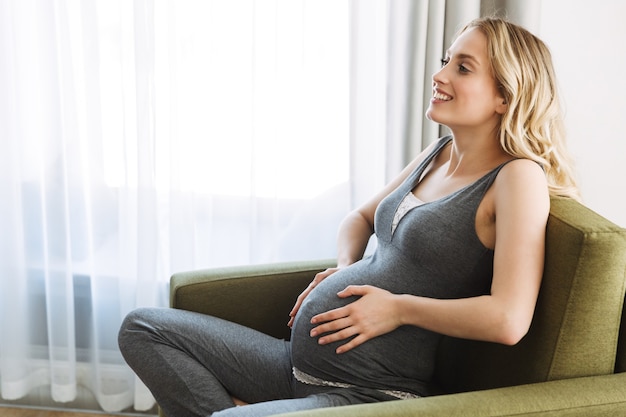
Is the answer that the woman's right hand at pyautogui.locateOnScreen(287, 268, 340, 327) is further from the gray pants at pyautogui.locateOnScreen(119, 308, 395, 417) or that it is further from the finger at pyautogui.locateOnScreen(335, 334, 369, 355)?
the finger at pyautogui.locateOnScreen(335, 334, 369, 355)

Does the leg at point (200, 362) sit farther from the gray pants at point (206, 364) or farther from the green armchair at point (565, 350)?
the green armchair at point (565, 350)

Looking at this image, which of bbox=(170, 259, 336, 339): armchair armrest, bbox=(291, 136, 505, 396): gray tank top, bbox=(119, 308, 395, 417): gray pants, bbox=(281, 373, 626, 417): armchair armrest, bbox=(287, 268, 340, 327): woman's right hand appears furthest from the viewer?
bbox=(170, 259, 336, 339): armchair armrest

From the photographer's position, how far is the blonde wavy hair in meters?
1.42

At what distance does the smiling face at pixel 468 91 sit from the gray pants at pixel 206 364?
1.88 feet

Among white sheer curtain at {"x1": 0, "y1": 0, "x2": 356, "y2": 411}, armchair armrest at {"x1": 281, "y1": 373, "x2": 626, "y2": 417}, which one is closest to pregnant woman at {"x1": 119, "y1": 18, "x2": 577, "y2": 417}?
armchair armrest at {"x1": 281, "y1": 373, "x2": 626, "y2": 417}

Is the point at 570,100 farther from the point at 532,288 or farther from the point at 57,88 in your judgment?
the point at 57,88

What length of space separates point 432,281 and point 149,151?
1.12m

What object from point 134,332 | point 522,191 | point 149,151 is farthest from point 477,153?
point 149,151

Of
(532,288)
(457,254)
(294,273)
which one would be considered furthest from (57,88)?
(532,288)

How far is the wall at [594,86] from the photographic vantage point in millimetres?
2176

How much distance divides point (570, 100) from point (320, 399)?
4.30 feet

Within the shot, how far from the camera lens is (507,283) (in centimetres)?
127

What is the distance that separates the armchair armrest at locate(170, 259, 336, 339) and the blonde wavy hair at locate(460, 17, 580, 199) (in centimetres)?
62

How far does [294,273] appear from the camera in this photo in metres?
1.81
